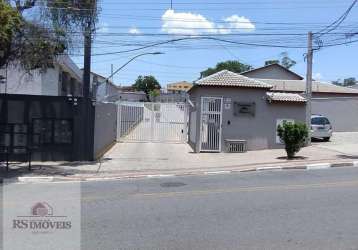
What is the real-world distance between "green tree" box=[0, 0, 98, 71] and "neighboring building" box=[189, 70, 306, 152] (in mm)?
8611

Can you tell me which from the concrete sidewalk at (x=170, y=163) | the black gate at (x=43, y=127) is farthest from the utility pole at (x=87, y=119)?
the concrete sidewalk at (x=170, y=163)

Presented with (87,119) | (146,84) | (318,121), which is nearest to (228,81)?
(87,119)

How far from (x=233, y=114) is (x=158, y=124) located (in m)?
8.15

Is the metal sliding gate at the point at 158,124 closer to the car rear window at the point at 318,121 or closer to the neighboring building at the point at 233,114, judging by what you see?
the neighboring building at the point at 233,114

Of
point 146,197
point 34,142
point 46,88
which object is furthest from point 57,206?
point 46,88

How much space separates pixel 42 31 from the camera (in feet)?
55.8

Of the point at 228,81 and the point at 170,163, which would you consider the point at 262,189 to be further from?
the point at 228,81

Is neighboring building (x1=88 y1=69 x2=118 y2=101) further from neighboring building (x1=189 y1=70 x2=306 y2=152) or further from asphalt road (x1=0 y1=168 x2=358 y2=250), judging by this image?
asphalt road (x1=0 y1=168 x2=358 y2=250)

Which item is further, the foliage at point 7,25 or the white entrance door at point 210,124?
the white entrance door at point 210,124

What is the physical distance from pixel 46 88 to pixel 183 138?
9942 millimetres

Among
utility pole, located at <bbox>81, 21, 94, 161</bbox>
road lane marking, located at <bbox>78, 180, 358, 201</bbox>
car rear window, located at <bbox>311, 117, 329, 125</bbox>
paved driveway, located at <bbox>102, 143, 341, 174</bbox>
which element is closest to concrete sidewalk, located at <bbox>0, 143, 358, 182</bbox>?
paved driveway, located at <bbox>102, 143, 341, 174</bbox>

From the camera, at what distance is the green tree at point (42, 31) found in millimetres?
16562

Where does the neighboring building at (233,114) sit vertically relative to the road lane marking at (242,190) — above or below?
above

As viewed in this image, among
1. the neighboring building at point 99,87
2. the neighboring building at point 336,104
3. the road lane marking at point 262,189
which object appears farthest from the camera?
the neighboring building at point 336,104
